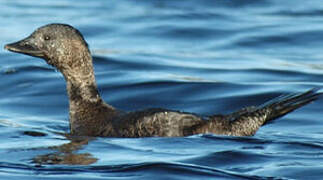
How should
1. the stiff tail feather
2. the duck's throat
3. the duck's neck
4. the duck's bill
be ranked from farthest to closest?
the duck's bill
the duck's neck
the duck's throat
the stiff tail feather

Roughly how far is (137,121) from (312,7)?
11.2m

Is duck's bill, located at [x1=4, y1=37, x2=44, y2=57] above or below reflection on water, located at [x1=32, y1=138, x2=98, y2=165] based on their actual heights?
above

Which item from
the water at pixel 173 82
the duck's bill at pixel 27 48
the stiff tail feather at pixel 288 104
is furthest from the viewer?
the duck's bill at pixel 27 48

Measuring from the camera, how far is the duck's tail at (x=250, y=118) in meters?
9.18

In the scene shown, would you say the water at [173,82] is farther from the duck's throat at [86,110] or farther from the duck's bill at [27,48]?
the duck's bill at [27,48]

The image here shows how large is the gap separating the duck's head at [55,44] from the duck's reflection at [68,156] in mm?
1023

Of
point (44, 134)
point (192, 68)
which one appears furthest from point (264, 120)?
point (192, 68)

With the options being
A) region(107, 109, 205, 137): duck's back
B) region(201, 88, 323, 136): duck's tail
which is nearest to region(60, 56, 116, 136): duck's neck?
region(107, 109, 205, 137): duck's back

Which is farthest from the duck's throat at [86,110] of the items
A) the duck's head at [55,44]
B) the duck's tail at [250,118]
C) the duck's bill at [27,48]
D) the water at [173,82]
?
the duck's tail at [250,118]

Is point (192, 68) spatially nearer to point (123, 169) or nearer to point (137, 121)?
point (137, 121)

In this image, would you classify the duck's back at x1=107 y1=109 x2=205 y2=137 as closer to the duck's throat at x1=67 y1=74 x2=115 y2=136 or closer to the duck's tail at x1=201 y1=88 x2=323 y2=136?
the duck's tail at x1=201 y1=88 x2=323 y2=136

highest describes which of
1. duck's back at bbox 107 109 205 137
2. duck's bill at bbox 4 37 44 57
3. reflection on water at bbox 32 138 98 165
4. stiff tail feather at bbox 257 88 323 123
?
duck's bill at bbox 4 37 44 57

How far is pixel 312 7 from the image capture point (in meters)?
19.9

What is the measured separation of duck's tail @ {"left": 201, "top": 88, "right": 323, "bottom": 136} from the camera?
9.18 meters
